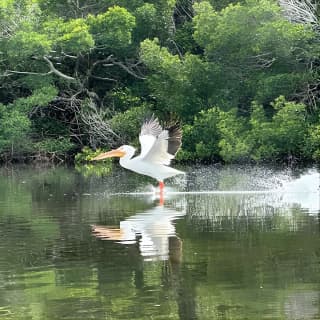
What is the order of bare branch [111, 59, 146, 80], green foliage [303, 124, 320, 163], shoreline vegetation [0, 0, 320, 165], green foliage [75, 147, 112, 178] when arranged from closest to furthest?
1. green foliage [75, 147, 112, 178]
2. green foliage [303, 124, 320, 163]
3. shoreline vegetation [0, 0, 320, 165]
4. bare branch [111, 59, 146, 80]

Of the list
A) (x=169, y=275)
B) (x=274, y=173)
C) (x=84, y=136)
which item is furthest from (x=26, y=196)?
(x=84, y=136)

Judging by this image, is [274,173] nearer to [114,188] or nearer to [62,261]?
[114,188]

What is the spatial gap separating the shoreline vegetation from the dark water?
33.6ft

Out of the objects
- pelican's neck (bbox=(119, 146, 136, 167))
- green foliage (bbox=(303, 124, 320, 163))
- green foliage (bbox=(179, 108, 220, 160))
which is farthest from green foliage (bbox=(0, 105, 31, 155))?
pelican's neck (bbox=(119, 146, 136, 167))

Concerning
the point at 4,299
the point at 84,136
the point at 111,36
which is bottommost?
the point at 4,299

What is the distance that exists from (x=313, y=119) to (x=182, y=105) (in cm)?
442

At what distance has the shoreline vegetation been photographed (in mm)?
28594

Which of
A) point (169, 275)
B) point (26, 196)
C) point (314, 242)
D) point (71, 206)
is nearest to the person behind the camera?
point (169, 275)

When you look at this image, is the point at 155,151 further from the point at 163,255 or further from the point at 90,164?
the point at 90,164

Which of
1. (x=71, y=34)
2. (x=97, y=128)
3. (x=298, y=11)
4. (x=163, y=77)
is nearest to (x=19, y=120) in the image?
(x=97, y=128)

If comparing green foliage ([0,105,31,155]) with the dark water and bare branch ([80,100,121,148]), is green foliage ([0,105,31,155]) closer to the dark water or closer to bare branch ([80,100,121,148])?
bare branch ([80,100,121,148])

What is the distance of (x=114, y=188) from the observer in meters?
20.0

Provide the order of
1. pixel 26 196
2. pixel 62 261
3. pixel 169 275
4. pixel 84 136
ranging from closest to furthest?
pixel 169 275 < pixel 62 261 < pixel 26 196 < pixel 84 136

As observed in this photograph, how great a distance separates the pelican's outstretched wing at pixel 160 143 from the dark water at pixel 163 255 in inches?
31.2
